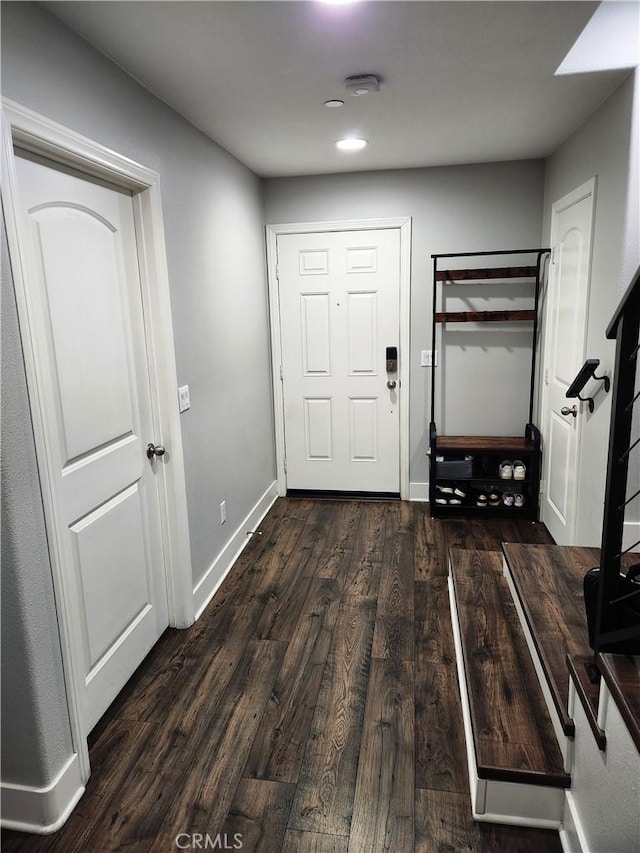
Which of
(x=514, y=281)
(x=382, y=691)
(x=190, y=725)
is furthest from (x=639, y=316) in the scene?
(x=514, y=281)

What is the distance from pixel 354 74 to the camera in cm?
219

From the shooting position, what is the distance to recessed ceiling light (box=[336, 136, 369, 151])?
3.09 metres

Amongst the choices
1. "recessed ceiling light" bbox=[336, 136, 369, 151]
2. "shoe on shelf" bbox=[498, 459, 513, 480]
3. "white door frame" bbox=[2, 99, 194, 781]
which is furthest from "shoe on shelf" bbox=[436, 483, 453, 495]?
"recessed ceiling light" bbox=[336, 136, 369, 151]

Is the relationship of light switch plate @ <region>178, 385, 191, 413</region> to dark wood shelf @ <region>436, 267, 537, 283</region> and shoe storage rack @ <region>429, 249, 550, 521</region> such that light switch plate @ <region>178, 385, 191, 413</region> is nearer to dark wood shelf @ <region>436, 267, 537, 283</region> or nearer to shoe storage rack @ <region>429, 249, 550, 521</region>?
shoe storage rack @ <region>429, 249, 550, 521</region>

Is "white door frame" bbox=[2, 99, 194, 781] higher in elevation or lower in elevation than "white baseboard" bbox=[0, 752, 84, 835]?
higher

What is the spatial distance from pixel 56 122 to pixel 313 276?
2.54 m

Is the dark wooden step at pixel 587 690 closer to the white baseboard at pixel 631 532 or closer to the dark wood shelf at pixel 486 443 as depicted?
the white baseboard at pixel 631 532

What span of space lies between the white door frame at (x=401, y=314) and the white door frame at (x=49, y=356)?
1.82 meters

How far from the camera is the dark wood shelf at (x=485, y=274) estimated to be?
3672mm

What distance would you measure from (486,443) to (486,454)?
0.15m

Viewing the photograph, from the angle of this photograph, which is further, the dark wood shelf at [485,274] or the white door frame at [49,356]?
the dark wood shelf at [485,274]

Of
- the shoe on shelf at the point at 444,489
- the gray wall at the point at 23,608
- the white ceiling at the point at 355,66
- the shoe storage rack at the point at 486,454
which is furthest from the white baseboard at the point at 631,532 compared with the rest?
the gray wall at the point at 23,608

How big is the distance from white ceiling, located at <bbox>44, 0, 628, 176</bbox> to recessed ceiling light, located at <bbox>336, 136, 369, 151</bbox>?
56 mm

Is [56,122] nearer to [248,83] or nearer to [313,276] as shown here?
[248,83]
